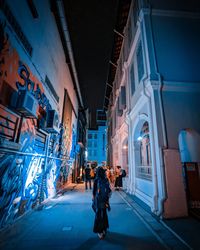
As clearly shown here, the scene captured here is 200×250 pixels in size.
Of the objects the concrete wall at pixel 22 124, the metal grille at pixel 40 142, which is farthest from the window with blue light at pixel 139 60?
the metal grille at pixel 40 142

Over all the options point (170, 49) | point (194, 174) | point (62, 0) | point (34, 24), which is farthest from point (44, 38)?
point (194, 174)

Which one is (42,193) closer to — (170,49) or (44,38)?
(44,38)

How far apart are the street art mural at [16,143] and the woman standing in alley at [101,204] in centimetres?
259

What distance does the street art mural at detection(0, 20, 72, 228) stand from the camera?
3770mm

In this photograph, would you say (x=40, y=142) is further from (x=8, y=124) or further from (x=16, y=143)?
(x=8, y=124)

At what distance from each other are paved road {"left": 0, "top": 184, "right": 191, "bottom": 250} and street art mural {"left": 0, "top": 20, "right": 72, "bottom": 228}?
0.62 metres

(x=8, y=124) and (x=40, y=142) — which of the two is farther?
(x=40, y=142)

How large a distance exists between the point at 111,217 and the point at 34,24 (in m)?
8.20

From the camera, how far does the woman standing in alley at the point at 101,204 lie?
3492mm

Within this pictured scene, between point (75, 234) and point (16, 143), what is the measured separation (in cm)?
312

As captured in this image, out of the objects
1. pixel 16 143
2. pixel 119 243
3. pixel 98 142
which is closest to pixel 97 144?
pixel 98 142

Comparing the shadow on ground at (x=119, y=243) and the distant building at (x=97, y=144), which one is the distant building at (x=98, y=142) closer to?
the distant building at (x=97, y=144)

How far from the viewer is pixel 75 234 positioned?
11.8 feet

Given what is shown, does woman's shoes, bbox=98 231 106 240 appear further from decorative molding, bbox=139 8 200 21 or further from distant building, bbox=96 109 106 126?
distant building, bbox=96 109 106 126
